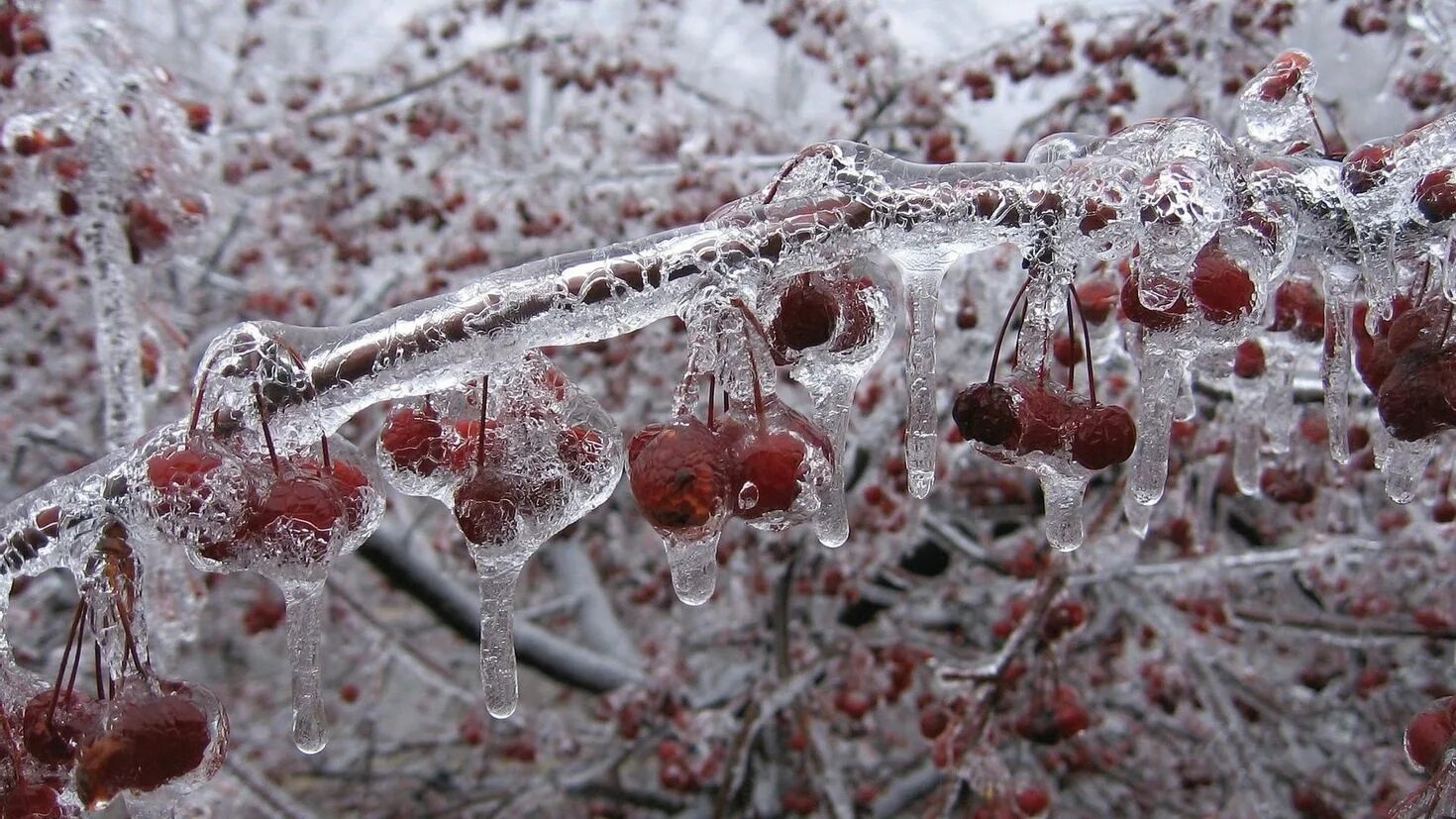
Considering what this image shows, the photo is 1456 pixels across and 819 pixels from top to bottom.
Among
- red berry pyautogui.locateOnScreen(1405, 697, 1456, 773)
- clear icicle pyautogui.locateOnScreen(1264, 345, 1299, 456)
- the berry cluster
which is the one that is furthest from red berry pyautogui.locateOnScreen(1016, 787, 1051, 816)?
the berry cluster

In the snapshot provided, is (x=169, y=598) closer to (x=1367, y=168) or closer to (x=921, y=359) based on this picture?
(x=921, y=359)

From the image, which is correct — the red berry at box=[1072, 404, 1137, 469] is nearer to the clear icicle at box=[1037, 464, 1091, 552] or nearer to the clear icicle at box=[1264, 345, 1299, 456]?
the clear icicle at box=[1037, 464, 1091, 552]

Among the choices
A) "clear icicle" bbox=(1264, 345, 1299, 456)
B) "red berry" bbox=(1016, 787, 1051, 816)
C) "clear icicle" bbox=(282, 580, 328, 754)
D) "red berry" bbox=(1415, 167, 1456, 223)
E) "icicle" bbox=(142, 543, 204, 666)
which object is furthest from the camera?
"red berry" bbox=(1016, 787, 1051, 816)

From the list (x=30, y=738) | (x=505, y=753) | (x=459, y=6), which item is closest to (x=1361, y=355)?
(x=30, y=738)

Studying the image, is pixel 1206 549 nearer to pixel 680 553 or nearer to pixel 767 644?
pixel 767 644

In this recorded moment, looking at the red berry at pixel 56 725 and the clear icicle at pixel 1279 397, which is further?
the clear icicle at pixel 1279 397

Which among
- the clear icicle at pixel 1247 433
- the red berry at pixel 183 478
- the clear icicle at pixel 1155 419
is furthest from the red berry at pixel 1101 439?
the red berry at pixel 183 478

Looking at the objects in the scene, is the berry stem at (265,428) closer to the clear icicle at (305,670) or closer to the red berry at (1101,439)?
the clear icicle at (305,670)
